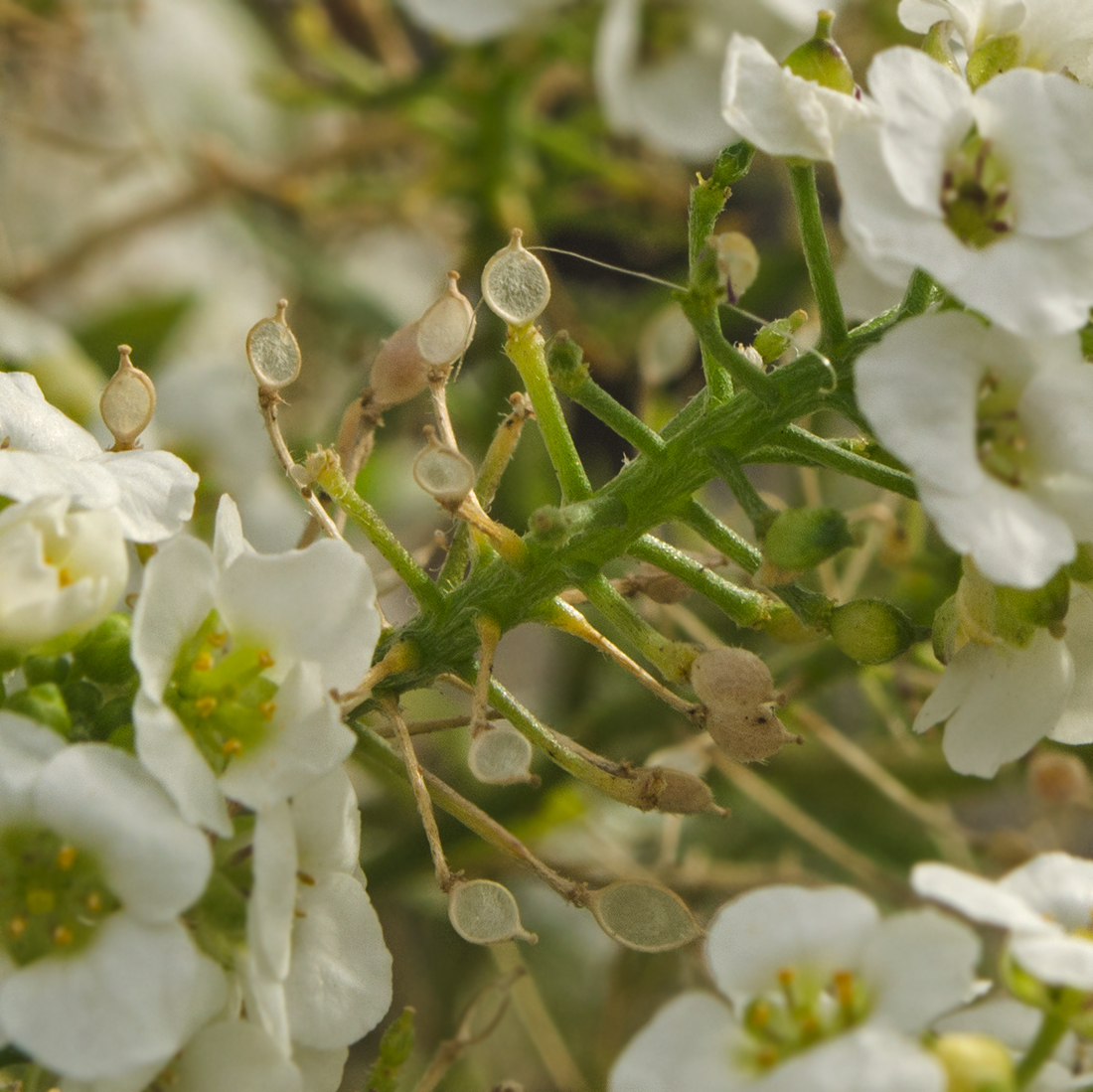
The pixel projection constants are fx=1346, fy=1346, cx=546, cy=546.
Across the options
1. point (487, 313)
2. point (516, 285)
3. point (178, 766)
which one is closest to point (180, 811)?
point (178, 766)

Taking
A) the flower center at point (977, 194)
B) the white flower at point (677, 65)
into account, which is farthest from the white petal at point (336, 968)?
the white flower at point (677, 65)

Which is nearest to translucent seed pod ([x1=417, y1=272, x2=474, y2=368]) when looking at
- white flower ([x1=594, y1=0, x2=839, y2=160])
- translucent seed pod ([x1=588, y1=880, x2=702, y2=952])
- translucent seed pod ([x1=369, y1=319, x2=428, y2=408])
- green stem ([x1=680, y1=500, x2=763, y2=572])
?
translucent seed pod ([x1=369, y1=319, x2=428, y2=408])

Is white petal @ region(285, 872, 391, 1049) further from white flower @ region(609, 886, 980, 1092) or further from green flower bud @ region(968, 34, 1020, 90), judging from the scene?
green flower bud @ region(968, 34, 1020, 90)

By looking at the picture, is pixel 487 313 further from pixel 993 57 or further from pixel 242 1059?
pixel 242 1059

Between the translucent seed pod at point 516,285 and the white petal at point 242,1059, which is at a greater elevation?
the translucent seed pod at point 516,285

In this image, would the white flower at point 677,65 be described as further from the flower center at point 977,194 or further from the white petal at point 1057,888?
the white petal at point 1057,888

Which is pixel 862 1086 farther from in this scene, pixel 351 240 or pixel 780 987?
pixel 351 240
